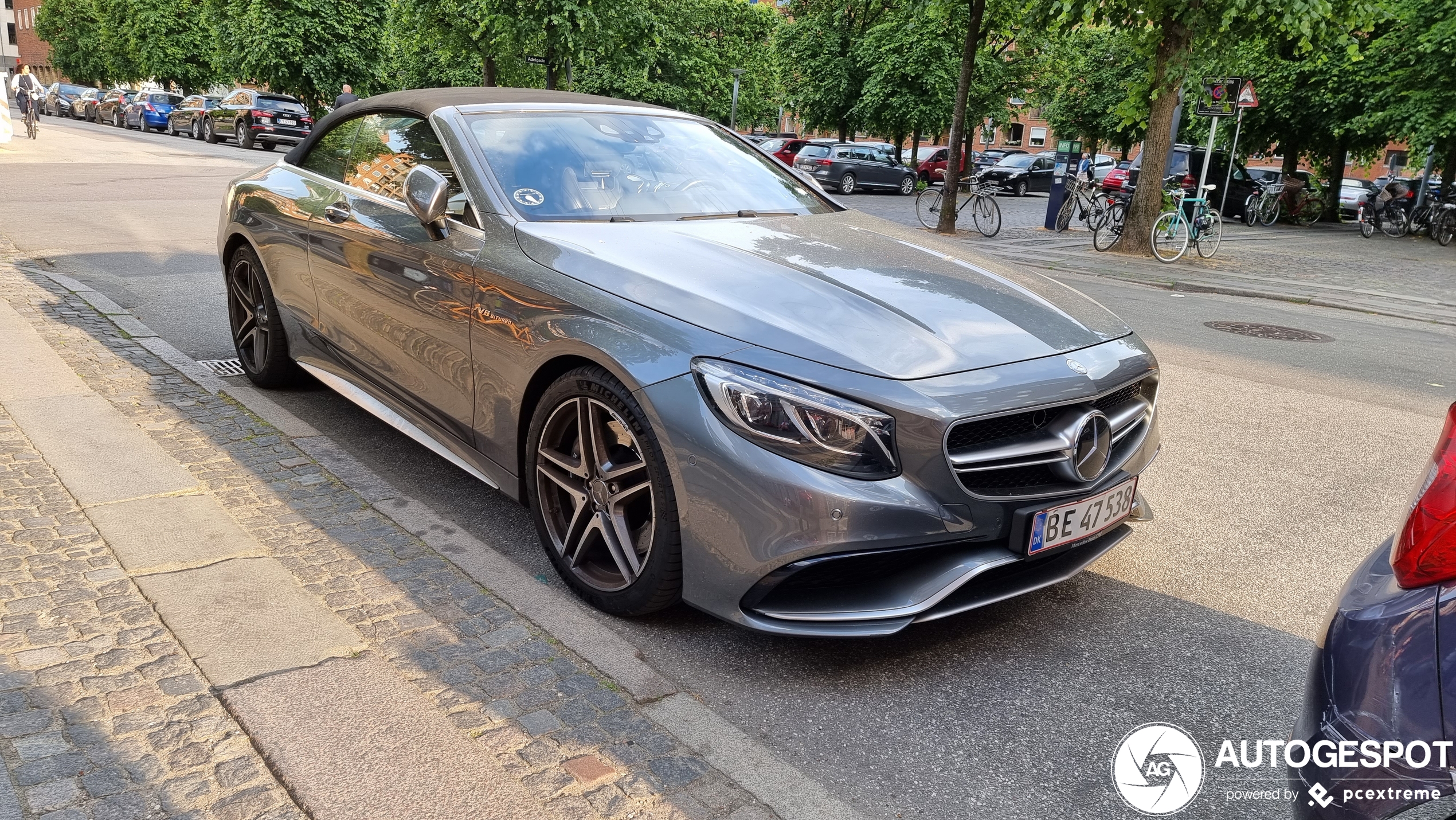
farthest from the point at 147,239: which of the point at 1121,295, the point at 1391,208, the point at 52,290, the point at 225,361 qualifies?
the point at 1391,208

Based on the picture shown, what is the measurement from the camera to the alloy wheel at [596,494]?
10.1 ft

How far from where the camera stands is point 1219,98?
15.7m

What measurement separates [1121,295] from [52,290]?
982cm

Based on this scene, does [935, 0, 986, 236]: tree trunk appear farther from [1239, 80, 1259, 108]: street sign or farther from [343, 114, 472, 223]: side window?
[343, 114, 472, 223]: side window

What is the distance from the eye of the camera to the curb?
2.46 metres

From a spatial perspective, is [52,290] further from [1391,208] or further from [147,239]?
[1391,208]

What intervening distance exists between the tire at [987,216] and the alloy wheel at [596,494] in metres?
16.5

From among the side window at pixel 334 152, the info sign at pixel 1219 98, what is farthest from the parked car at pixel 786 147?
the side window at pixel 334 152

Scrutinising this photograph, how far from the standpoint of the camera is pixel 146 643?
2.91 meters

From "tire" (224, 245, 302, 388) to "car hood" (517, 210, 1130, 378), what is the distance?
2.28 meters

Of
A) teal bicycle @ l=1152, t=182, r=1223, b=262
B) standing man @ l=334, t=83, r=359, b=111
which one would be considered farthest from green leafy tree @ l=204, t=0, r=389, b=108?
standing man @ l=334, t=83, r=359, b=111

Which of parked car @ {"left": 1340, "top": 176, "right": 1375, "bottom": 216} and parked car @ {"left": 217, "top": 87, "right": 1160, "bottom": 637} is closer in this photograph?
parked car @ {"left": 217, "top": 87, "right": 1160, "bottom": 637}

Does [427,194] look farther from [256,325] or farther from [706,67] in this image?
[706,67]

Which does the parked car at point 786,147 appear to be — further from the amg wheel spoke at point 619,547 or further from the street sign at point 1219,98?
the amg wheel spoke at point 619,547
